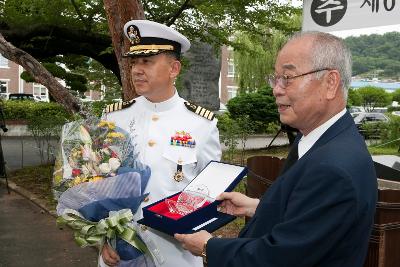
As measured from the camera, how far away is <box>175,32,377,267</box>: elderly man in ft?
4.45

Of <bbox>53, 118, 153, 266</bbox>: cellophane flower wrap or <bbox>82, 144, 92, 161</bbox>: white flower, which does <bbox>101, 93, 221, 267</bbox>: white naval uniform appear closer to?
<bbox>53, 118, 153, 266</bbox>: cellophane flower wrap

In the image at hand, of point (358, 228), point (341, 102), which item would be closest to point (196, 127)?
point (341, 102)

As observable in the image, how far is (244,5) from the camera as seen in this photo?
8.62 meters

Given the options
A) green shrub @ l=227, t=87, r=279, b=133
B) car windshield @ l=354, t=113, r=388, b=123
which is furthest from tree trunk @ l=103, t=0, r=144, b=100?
car windshield @ l=354, t=113, r=388, b=123

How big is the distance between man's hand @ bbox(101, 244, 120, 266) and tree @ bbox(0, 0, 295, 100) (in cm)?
623

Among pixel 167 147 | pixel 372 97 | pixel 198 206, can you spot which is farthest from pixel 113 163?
pixel 372 97

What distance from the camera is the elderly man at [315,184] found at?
1.36 m

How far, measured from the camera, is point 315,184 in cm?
137

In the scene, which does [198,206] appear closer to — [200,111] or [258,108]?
[200,111]

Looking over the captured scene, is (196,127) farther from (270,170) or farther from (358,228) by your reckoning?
(358,228)

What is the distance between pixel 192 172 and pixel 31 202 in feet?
18.7

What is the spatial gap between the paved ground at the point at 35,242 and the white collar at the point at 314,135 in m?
3.81

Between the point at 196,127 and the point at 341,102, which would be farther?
the point at 196,127

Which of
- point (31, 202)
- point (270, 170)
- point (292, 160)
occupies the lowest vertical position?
point (31, 202)
